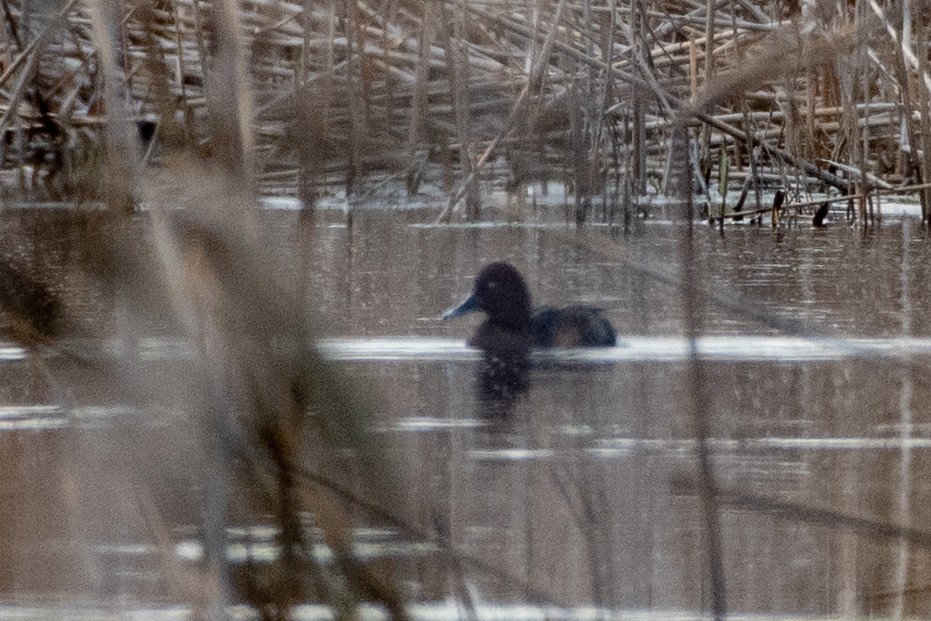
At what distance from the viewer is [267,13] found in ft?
18.6

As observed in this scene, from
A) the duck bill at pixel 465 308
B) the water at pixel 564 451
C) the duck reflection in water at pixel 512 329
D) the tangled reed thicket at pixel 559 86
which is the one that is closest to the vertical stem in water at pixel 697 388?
the water at pixel 564 451

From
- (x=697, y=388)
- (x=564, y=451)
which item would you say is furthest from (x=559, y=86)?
(x=697, y=388)

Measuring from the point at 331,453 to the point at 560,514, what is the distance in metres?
0.98

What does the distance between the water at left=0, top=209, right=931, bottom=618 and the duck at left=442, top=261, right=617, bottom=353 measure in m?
0.05

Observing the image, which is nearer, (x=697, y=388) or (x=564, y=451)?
(x=697, y=388)

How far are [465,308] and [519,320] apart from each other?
14 centimetres

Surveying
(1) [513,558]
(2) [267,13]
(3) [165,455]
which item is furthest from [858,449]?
(2) [267,13]

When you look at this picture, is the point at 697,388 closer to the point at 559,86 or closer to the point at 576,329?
the point at 576,329

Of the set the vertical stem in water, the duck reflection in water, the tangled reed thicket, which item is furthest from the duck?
the vertical stem in water

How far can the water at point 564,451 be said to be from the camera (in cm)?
107

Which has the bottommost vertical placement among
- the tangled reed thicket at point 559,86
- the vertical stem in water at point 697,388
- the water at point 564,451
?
the water at point 564,451

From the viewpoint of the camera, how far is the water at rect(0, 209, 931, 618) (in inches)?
42.2

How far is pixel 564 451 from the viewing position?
212 centimetres

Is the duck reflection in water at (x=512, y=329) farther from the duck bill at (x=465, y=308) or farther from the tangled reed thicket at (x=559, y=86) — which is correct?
the tangled reed thicket at (x=559, y=86)
